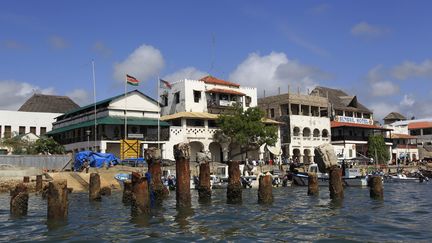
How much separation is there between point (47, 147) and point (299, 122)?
3670 cm

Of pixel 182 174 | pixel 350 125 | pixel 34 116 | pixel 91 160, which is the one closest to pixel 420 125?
pixel 350 125

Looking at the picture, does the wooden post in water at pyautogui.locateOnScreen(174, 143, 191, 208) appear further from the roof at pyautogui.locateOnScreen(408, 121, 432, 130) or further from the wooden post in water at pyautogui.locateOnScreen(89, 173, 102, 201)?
the roof at pyautogui.locateOnScreen(408, 121, 432, 130)

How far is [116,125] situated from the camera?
6003 cm

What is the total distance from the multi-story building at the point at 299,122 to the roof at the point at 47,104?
32.4 m

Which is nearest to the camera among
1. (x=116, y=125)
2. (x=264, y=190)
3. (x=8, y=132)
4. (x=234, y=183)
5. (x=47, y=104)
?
(x=264, y=190)

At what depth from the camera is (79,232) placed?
18641mm

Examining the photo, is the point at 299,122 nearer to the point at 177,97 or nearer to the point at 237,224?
the point at 177,97

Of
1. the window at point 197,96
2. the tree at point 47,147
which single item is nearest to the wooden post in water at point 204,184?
the tree at point 47,147

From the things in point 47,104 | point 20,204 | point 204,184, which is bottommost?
point 20,204

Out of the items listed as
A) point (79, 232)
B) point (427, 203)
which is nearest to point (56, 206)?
point (79, 232)

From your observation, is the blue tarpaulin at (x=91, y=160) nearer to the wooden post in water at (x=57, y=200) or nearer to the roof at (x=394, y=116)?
the wooden post in water at (x=57, y=200)

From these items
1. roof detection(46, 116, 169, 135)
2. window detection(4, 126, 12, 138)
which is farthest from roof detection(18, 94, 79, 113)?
roof detection(46, 116, 169, 135)

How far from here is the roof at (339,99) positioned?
88125mm

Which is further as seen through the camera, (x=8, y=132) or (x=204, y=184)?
(x=8, y=132)
